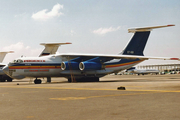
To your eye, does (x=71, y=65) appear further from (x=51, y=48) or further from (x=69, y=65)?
(x=51, y=48)

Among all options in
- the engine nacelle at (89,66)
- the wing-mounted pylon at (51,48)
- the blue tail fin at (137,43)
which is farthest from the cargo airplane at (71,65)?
the wing-mounted pylon at (51,48)

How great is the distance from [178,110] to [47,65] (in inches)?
996

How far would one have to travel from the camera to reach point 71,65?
3155 cm

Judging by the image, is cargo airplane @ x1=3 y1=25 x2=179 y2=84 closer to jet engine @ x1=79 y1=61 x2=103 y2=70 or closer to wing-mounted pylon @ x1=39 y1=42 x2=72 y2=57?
jet engine @ x1=79 y1=61 x2=103 y2=70

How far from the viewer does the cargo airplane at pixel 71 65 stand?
98.8 ft

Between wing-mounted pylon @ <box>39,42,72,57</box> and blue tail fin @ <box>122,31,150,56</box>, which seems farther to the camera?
wing-mounted pylon @ <box>39,42,72,57</box>

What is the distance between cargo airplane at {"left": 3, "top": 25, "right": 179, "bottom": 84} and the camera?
3011 centimetres

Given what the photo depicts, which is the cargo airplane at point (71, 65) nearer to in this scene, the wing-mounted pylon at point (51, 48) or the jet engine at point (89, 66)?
the jet engine at point (89, 66)

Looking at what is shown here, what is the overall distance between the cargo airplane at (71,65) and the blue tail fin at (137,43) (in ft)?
1.64

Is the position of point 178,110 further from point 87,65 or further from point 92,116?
point 87,65

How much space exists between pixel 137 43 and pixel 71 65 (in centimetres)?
1126

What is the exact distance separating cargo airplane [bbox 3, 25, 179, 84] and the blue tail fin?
499 mm

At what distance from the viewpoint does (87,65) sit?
3141 centimetres

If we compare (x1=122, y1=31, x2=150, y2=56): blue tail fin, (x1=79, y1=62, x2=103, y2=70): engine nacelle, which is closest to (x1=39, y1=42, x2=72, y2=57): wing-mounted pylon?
(x1=122, y1=31, x2=150, y2=56): blue tail fin
